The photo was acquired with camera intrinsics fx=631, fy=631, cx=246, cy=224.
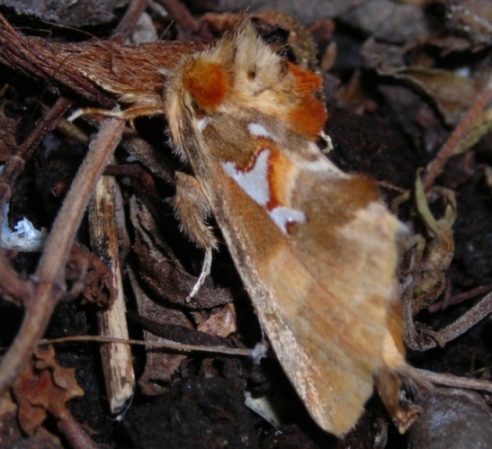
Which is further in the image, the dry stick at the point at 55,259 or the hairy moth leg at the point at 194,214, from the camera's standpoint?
the hairy moth leg at the point at 194,214

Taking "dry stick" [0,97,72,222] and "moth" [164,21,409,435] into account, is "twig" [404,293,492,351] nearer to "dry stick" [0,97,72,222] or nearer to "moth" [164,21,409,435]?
"moth" [164,21,409,435]

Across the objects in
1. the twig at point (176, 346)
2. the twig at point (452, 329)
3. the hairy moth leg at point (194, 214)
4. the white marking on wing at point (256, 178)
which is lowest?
the twig at point (452, 329)

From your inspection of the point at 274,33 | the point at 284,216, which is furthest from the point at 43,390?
the point at 274,33

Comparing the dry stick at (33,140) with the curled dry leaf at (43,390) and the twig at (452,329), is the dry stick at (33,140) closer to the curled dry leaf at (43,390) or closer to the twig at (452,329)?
the curled dry leaf at (43,390)

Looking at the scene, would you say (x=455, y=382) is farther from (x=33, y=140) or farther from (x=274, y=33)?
(x=33, y=140)

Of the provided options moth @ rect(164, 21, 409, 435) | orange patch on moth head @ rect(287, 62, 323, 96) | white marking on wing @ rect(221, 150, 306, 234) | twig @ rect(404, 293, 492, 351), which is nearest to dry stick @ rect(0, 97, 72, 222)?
moth @ rect(164, 21, 409, 435)

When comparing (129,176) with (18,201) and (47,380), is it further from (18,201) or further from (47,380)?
(47,380)

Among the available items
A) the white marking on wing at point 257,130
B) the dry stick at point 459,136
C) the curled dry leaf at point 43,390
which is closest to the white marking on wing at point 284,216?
the white marking on wing at point 257,130
